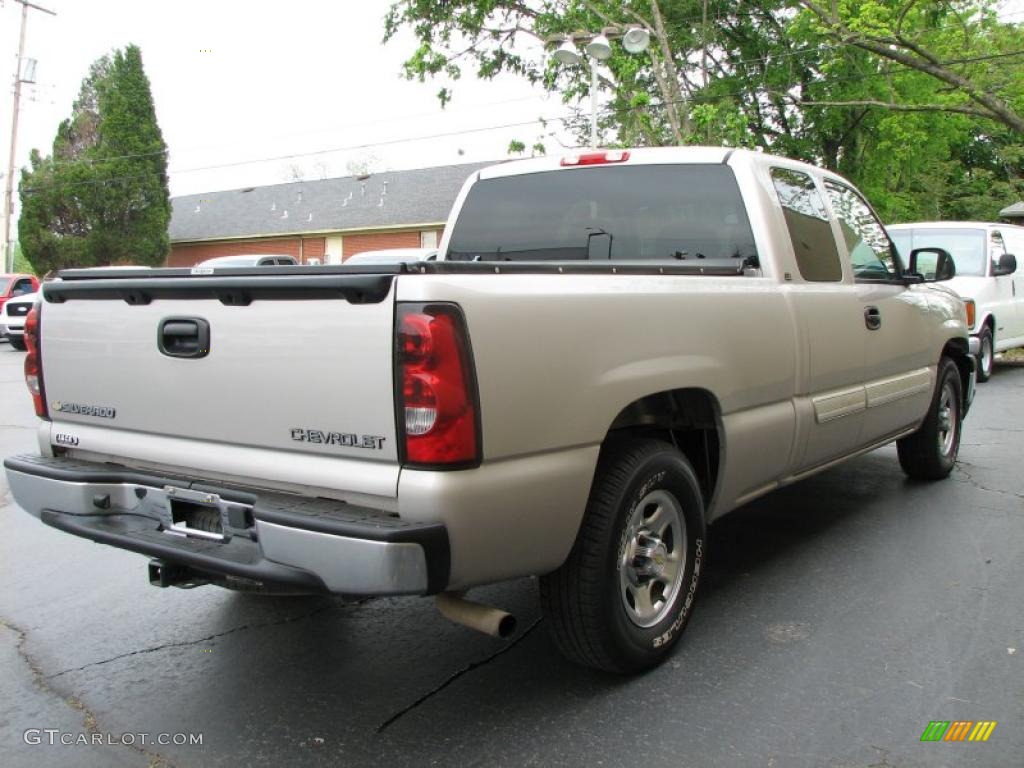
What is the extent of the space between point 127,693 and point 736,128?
17.5m

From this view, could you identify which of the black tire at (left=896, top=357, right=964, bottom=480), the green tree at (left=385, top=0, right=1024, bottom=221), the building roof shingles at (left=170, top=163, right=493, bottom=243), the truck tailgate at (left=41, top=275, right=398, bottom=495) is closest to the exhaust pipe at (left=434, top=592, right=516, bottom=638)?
the truck tailgate at (left=41, top=275, right=398, bottom=495)

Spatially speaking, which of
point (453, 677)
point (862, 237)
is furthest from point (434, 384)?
point (862, 237)

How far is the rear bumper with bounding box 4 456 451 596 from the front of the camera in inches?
95.3

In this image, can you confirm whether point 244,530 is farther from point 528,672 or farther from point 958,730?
point 958,730

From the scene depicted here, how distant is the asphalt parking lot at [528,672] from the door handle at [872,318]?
3.90 feet

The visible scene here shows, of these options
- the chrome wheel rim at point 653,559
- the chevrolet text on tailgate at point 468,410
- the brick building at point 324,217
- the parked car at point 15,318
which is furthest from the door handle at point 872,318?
the brick building at point 324,217

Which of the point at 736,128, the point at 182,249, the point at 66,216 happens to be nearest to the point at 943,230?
the point at 736,128

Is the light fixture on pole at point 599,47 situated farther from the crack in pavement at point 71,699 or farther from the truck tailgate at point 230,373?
the crack in pavement at point 71,699

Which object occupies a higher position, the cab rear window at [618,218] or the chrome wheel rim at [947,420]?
the cab rear window at [618,218]

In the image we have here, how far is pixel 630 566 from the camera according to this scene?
10.6 ft

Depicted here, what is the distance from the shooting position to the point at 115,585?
4418mm

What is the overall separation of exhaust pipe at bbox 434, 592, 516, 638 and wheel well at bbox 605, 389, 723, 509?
75 cm

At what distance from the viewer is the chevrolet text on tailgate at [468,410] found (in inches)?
97.8

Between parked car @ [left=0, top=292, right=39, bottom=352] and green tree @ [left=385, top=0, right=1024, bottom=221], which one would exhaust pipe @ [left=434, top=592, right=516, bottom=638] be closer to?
green tree @ [left=385, top=0, right=1024, bottom=221]
